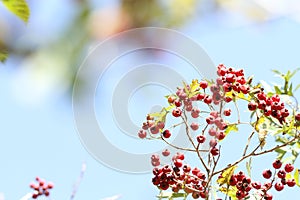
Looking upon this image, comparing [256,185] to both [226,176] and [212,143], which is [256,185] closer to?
[226,176]

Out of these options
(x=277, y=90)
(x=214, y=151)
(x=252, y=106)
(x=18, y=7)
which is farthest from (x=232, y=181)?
(x=18, y=7)

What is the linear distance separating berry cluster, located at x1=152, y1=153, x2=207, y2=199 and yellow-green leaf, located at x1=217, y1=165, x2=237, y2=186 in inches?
3.3

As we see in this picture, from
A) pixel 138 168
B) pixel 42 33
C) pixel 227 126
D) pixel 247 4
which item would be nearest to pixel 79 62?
pixel 42 33

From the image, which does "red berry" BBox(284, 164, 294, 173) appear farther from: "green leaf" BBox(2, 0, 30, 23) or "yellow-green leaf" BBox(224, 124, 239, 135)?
"green leaf" BBox(2, 0, 30, 23)

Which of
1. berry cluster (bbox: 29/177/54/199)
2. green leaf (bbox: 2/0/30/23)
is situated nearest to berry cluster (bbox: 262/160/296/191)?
berry cluster (bbox: 29/177/54/199)

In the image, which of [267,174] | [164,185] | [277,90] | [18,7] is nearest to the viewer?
Answer: [18,7]

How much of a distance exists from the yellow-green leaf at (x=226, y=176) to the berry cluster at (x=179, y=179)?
3.3 inches

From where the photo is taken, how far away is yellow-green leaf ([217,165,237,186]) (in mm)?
2637

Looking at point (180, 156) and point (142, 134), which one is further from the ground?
point (142, 134)

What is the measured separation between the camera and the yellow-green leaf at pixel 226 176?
2.64 meters

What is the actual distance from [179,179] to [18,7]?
197 cm

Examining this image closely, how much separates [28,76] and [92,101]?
0.36 feet

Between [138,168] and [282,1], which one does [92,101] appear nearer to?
[282,1]

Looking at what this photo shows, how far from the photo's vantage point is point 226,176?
2.66 meters
